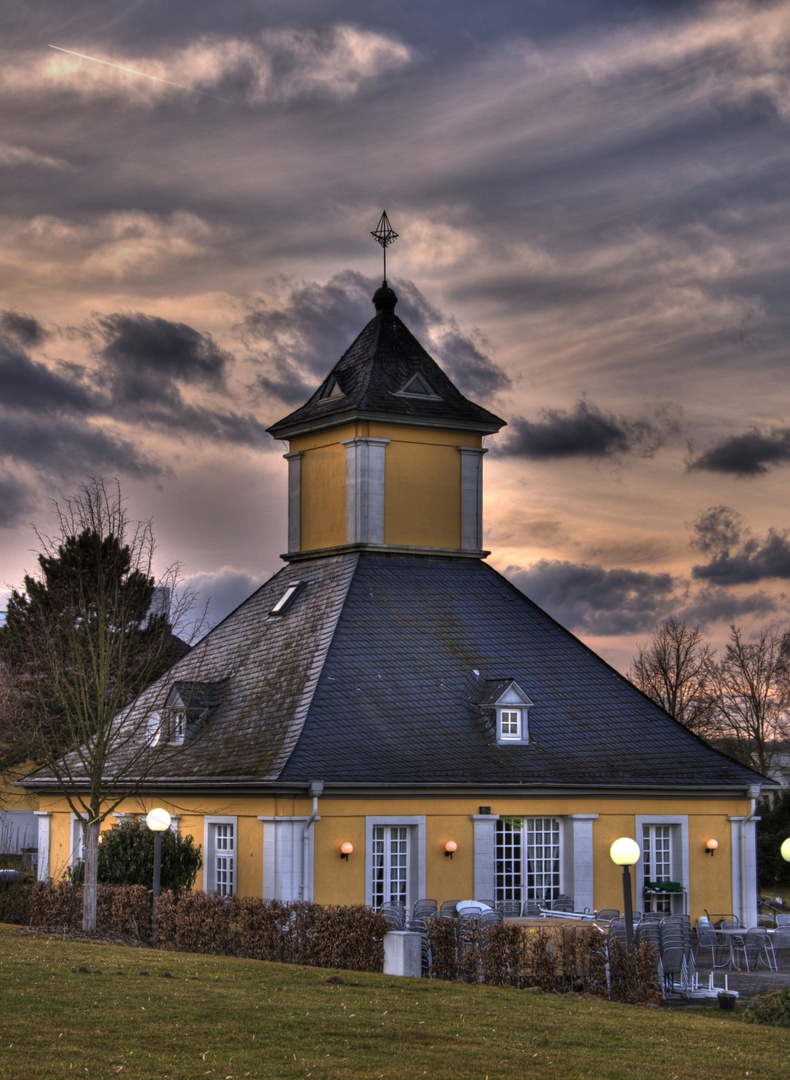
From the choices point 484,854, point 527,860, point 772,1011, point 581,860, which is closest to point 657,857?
point 581,860

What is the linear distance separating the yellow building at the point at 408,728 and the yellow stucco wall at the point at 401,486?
46mm

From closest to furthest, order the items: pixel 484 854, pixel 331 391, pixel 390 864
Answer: pixel 390 864 < pixel 484 854 < pixel 331 391

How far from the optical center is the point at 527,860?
28.8 meters

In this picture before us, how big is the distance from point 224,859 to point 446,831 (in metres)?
4.32

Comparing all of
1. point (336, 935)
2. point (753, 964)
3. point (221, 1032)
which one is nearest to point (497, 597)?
point (753, 964)

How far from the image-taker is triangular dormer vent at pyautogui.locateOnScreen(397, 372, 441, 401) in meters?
34.4

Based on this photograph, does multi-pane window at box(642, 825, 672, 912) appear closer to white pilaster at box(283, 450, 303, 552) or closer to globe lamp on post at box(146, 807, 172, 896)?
globe lamp on post at box(146, 807, 172, 896)

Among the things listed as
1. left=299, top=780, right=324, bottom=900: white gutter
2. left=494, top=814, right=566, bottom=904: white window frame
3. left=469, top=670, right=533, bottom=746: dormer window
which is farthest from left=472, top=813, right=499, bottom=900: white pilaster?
left=299, top=780, right=324, bottom=900: white gutter

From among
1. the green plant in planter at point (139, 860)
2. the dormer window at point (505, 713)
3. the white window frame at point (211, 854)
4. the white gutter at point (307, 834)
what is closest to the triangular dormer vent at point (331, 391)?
the dormer window at point (505, 713)

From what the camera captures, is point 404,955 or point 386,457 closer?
point 404,955

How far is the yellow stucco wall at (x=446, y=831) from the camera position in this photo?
2700 cm

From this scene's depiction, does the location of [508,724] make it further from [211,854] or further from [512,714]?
[211,854]

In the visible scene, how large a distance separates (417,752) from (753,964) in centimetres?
709

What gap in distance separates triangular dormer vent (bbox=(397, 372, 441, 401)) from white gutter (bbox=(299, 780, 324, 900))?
11.1 metres
